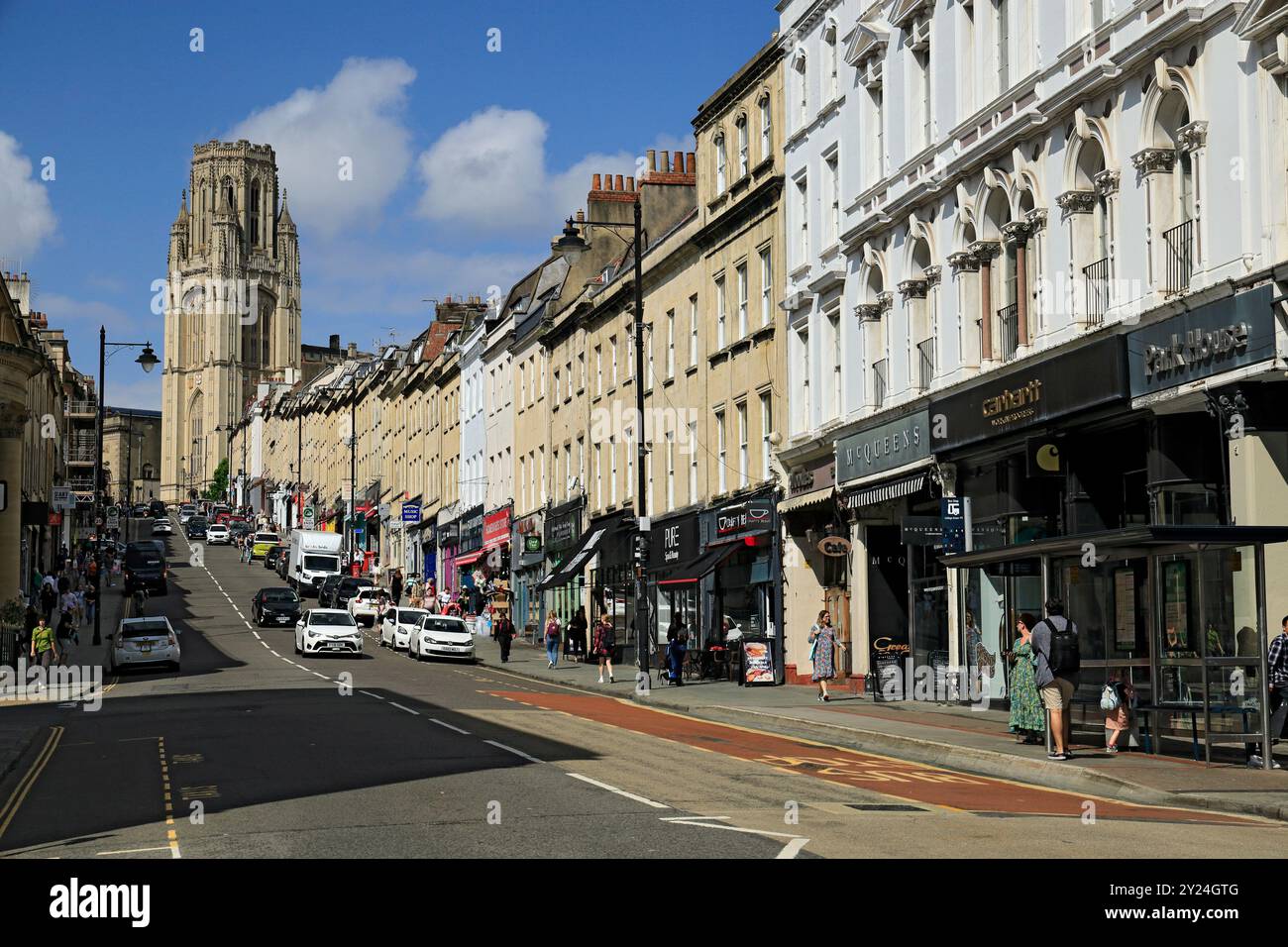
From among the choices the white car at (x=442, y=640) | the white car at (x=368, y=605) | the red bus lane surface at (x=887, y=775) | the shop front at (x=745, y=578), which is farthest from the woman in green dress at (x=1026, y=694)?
the white car at (x=368, y=605)

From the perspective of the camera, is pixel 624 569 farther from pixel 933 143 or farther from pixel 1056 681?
pixel 1056 681

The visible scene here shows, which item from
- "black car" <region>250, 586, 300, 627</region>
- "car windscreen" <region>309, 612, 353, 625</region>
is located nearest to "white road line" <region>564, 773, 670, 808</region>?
"car windscreen" <region>309, 612, 353, 625</region>

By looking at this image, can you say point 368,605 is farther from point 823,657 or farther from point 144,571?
point 823,657

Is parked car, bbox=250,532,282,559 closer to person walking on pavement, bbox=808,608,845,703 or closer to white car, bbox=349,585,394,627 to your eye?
white car, bbox=349,585,394,627

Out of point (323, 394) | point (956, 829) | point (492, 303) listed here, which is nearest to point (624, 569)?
point (492, 303)

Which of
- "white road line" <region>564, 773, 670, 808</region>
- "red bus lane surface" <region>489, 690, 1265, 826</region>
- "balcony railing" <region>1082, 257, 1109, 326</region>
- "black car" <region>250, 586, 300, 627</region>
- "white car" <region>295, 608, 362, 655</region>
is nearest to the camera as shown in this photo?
"white road line" <region>564, 773, 670, 808</region>

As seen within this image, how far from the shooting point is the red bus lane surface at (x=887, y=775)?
1520 cm

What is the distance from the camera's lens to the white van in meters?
82.8

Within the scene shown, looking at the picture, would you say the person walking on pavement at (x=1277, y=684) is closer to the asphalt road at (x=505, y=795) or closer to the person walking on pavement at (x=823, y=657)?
the asphalt road at (x=505, y=795)

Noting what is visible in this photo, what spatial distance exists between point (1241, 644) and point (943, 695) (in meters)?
11.9

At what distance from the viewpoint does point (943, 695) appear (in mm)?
31062

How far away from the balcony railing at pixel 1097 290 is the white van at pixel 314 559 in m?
61.4

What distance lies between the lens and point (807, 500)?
36.7 m

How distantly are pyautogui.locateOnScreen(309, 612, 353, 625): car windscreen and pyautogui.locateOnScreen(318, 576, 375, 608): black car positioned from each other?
18.7 m
